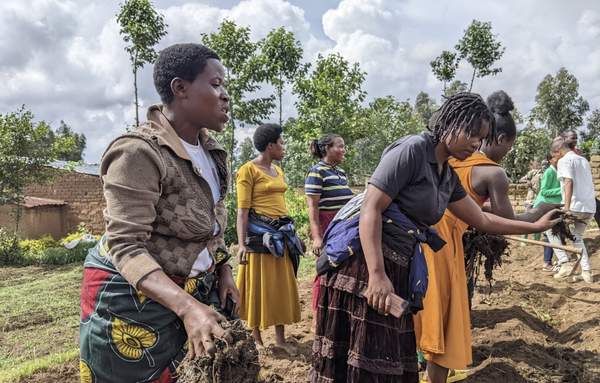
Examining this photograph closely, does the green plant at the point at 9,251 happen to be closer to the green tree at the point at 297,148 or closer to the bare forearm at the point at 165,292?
the green tree at the point at 297,148

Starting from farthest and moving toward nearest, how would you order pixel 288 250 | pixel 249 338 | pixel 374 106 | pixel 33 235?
pixel 374 106
pixel 33 235
pixel 288 250
pixel 249 338

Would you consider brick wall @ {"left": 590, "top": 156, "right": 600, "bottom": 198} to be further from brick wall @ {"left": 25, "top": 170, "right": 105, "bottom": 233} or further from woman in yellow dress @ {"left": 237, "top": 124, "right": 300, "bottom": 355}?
brick wall @ {"left": 25, "top": 170, "right": 105, "bottom": 233}

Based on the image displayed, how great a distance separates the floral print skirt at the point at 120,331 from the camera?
144cm

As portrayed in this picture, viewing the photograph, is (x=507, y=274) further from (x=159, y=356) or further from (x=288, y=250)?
(x=159, y=356)

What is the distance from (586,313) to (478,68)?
42.4ft

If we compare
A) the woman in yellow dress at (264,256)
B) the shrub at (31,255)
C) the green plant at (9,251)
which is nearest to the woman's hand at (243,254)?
the woman in yellow dress at (264,256)

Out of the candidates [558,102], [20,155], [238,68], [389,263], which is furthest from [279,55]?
[558,102]

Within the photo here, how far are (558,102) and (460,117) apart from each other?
32596mm

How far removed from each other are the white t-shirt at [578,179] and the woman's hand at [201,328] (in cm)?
591

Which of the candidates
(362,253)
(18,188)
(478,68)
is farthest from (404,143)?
(478,68)

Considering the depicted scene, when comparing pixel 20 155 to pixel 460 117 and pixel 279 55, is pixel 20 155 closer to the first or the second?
pixel 279 55


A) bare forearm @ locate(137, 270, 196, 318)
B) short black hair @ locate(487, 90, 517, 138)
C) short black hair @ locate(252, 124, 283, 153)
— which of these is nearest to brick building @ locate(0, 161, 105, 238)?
short black hair @ locate(252, 124, 283, 153)

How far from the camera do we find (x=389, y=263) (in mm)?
2236

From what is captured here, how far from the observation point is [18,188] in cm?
1325
